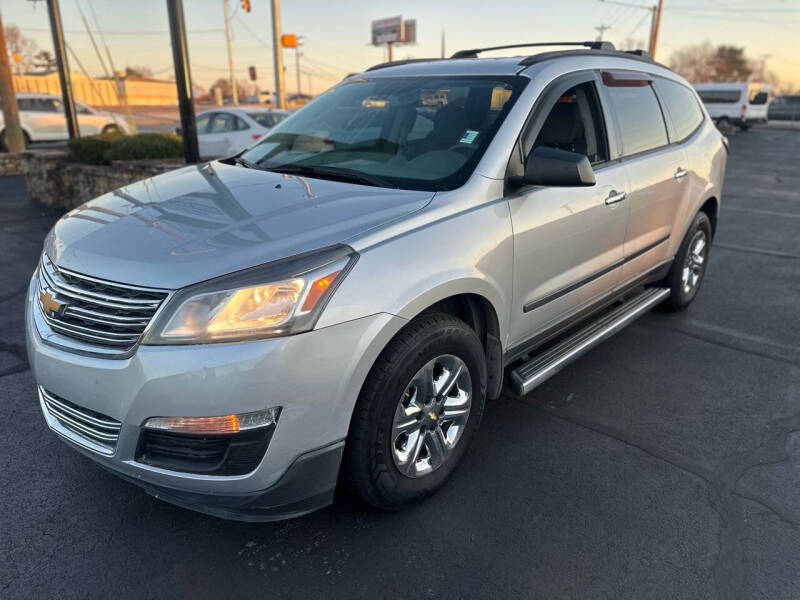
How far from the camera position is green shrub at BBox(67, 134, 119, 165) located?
365 inches

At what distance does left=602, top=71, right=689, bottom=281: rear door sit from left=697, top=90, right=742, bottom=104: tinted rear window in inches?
1237

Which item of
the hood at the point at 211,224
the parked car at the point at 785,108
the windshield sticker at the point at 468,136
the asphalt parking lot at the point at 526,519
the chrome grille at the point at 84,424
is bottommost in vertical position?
the parked car at the point at 785,108

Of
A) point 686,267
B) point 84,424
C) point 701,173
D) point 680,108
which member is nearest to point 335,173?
point 84,424

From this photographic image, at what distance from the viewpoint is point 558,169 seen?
8.79ft

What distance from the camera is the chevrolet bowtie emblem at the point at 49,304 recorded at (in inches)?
90.7

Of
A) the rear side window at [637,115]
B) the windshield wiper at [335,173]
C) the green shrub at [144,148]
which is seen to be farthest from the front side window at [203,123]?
the rear side window at [637,115]

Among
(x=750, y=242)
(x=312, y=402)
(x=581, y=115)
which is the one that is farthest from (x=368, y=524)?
(x=750, y=242)

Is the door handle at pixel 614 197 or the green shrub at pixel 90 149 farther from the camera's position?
the green shrub at pixel 90 149

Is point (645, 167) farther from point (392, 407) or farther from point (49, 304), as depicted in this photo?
point (49, 304)

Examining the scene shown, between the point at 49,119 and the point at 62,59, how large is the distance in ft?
31.2

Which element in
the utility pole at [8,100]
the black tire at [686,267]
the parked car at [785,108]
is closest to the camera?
the black tire at [686,267]

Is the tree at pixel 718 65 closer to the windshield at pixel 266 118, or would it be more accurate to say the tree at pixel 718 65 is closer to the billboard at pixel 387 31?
the billboard at pixel 387 31

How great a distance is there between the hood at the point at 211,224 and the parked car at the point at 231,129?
9.25m

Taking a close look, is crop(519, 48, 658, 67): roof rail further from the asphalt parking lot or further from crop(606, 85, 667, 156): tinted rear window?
the asphalt parking lot
